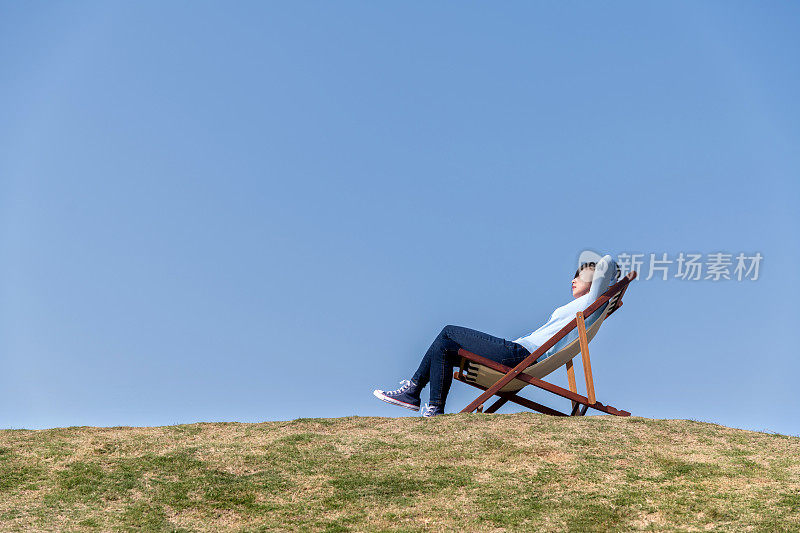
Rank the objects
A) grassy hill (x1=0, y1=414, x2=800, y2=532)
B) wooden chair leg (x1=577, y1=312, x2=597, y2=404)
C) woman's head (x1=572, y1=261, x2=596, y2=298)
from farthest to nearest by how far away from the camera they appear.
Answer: woman's head (x1=572, y1=261, x2=596, y2=298)
wooden chair leg (x1=577, y1=312, x2=597, y2=404)
grassy hill (x1=0, y1=414, x2=800, y2=532)

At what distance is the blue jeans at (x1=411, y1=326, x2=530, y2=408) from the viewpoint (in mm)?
9219

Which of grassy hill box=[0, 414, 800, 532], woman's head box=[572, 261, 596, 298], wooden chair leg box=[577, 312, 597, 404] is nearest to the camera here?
grassy hill box=[0, 414, 800, 532]

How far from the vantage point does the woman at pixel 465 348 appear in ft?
30.2

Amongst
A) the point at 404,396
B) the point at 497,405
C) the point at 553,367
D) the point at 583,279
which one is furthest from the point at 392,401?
the point at 583,279

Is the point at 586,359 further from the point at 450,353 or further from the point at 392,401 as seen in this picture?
the point at 392,401

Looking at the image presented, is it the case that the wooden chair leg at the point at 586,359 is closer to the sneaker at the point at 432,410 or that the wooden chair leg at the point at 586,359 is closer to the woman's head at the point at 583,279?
the woman's head at the point at 583,279

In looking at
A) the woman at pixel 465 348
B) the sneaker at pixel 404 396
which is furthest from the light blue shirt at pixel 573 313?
the sneaker at pixel 404 396

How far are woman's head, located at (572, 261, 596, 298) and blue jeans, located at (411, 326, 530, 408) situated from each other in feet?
3.38

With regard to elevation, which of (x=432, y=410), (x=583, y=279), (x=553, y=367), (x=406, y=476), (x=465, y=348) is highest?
(x=583, y=279)

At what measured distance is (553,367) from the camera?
945cm

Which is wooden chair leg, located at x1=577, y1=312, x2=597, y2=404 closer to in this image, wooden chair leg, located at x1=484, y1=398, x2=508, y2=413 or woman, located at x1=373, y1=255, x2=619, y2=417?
woman, located at x1=373, y1=255, x2=619, y2=417

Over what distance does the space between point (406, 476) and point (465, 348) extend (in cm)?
230

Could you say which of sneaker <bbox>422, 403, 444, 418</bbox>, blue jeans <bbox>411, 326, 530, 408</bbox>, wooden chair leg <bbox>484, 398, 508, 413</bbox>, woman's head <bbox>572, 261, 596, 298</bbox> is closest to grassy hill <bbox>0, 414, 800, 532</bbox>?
sneaker <bbox>422, 403, 444, 418</bbox>

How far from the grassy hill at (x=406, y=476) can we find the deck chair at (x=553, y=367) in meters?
0.54
